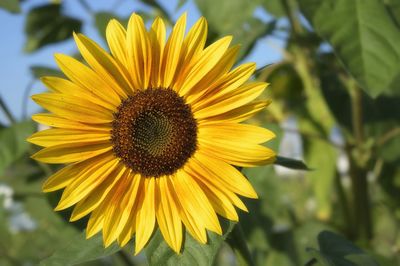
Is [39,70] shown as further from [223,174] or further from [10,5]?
[223,174]

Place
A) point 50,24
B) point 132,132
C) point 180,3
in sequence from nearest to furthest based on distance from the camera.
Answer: point 132,132, point 180,3, point 50,24

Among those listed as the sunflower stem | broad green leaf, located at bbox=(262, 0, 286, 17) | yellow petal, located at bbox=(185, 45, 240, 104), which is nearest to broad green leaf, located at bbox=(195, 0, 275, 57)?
broad green leaf, located at bbox=(262, 0, 286, 17)

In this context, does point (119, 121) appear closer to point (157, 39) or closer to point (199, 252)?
point (157, 39)

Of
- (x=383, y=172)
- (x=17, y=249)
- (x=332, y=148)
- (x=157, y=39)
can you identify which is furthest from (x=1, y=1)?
(x=17, y=249)

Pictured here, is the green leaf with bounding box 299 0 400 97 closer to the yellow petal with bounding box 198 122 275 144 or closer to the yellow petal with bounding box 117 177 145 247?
the yellow petal with bounding box 198 122 275 144

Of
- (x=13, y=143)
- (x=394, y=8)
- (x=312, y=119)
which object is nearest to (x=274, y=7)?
(x=312, y=119)

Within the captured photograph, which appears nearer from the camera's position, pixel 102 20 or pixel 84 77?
pixel 84 77
